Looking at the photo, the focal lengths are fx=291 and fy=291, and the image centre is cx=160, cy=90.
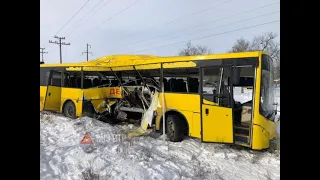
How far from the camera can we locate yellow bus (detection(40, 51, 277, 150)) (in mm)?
6945

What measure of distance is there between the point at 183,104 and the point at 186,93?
33cm

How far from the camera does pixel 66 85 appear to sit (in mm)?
12570

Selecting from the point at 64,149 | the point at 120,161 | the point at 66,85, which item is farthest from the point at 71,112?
the point at 120,161

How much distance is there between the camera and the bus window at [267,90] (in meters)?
6.91

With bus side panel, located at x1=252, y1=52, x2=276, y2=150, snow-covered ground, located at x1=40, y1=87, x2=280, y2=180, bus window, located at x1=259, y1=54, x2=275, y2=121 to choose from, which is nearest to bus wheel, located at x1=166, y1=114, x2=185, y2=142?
snow-covered ground, located at x1=40, y1=87, x2=280, y2=180

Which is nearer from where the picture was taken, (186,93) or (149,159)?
(149,159)

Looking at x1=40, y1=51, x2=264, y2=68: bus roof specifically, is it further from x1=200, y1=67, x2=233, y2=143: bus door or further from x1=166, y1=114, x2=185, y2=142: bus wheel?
x1=166, y1=114, x2=185, y2=142: bus wheel

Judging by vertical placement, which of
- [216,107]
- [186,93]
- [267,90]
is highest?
[267,90]

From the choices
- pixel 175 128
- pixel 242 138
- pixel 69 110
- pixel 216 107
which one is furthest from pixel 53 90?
pixel 242 138

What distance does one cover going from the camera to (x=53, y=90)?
13.0 meters

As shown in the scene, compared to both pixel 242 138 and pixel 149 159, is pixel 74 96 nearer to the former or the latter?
pixel 149 159

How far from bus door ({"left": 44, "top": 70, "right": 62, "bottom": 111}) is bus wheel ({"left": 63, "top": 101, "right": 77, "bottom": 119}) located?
90cm

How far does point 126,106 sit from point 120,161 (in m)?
5.26
